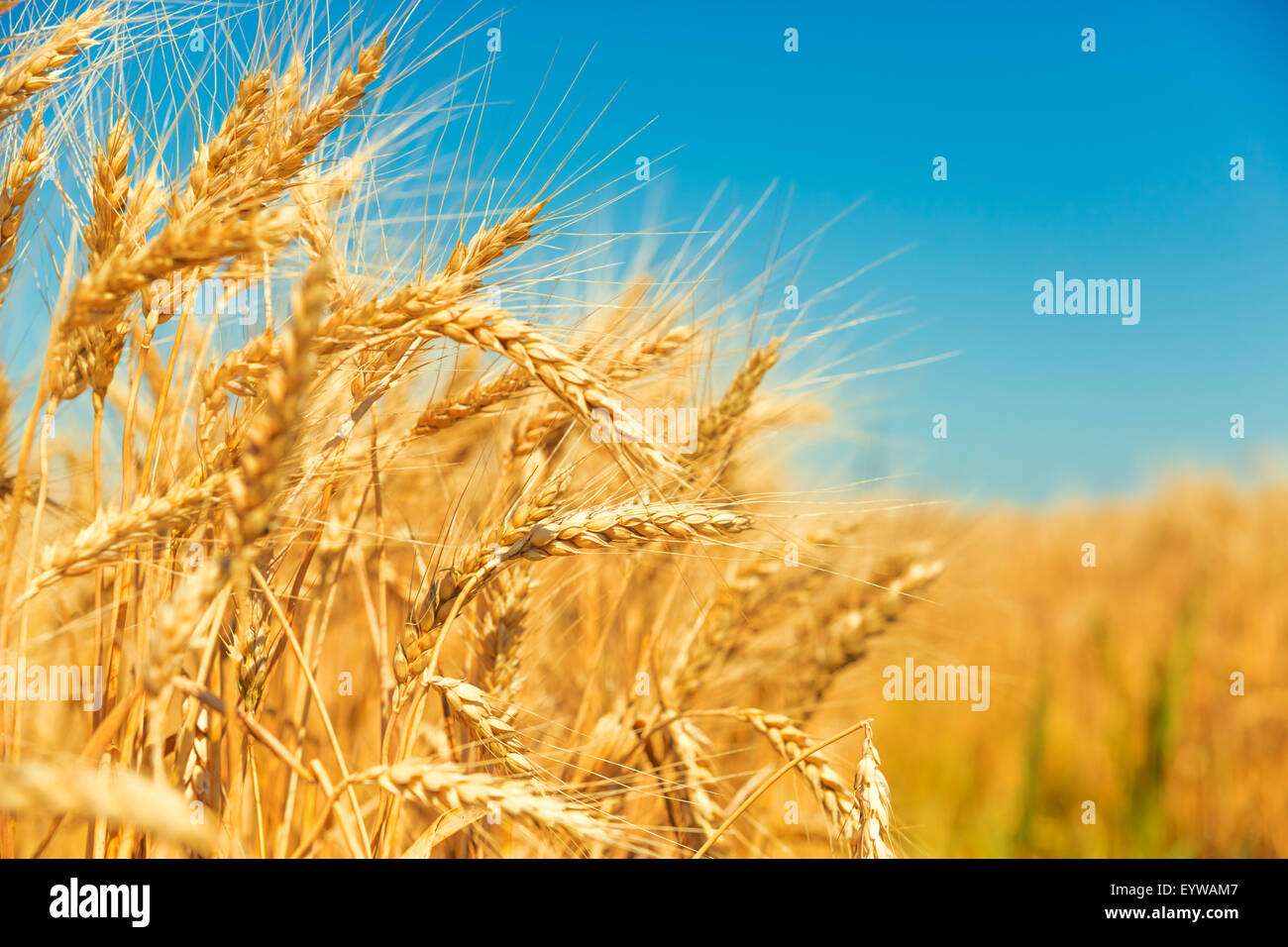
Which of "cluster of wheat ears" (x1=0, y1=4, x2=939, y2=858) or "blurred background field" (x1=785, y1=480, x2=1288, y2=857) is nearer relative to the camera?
"cluster of wheat ears" (x1=0, y1=4, x2=939, y2=858)

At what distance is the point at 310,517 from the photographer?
127 centimetres

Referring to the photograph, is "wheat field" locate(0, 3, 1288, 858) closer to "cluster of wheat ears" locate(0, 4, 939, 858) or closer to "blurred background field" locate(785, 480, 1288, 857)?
"cluster of wheat ears" locate(0, 4, 939, 858)

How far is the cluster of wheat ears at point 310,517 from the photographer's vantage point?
101 centimetres

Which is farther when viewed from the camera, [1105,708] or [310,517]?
[1105,708]

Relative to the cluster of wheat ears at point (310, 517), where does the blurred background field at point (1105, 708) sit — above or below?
below

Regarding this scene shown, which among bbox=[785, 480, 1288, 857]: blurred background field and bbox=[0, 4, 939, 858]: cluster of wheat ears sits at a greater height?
bbox=[0, 4, 939, 858]: cluster of wheat ears

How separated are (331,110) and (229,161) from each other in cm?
20

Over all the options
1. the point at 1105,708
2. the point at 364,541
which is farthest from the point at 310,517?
the point at 1105,708

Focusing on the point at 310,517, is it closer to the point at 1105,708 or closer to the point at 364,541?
the point at 364,541

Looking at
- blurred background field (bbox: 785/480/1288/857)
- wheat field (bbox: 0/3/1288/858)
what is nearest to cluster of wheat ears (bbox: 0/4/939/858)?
wheat field (bbox: 0/3/1288/858)

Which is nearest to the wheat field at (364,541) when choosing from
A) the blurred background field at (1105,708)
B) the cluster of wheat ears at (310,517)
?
the cluster of wheat ears at (310,517)

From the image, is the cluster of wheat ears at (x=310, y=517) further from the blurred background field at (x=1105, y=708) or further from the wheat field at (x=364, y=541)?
the blurred background field at (x=1105, y=708)

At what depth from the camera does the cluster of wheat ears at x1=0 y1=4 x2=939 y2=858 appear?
1007 mm
